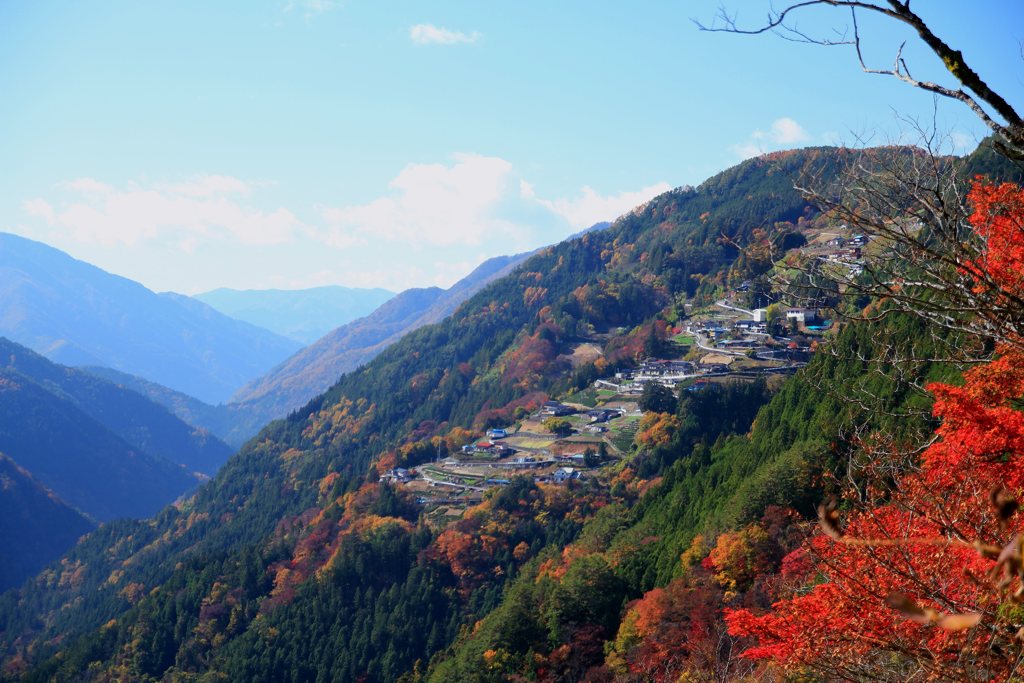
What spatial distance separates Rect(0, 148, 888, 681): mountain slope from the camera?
55625 mm

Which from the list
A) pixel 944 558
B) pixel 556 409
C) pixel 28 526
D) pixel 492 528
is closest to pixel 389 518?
pixel 492 528

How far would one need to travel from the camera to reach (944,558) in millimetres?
8156

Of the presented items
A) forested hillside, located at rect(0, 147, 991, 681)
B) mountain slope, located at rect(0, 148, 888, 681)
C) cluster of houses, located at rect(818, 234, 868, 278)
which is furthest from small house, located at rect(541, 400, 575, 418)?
cluster of houses, located at rect(818, 234, 868, 278)

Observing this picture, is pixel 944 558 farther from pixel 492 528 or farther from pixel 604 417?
pixel 604 417

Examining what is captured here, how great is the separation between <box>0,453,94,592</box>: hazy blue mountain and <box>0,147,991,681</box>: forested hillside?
25527 millimetres

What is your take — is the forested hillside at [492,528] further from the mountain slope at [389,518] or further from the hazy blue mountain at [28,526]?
the hazy blue mountain at [28,526]

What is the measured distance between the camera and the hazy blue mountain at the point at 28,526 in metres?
138

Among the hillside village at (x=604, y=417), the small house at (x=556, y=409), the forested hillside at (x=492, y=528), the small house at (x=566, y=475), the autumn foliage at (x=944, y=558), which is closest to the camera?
the autumn foliage at (x=944, y=558)

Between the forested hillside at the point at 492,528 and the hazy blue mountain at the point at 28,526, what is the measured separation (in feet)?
83.7

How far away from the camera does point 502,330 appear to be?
499 ft

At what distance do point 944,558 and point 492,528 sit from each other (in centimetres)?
5585

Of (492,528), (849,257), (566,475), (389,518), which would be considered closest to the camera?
(849,257)

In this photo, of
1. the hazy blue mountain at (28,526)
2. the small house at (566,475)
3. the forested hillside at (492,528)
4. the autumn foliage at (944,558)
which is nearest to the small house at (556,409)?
the forested hillside at (492,528)

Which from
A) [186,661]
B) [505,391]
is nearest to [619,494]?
[186,661]
